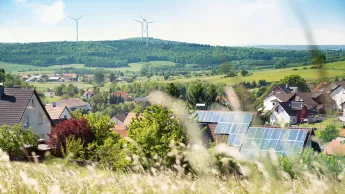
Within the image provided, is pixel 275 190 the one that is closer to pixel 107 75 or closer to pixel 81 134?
A: pixel 81 134

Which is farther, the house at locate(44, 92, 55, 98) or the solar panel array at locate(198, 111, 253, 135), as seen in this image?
the house at locate(44, 92, 55, 98)

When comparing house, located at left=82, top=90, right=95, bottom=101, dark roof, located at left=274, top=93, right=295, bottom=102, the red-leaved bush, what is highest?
the red-leaved bush

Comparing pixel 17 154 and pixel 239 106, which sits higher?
pixel 239 106

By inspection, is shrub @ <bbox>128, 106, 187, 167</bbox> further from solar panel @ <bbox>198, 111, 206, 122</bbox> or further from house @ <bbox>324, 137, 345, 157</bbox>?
solar panel @ <bbox>198, 111, 206, 122</bbox>

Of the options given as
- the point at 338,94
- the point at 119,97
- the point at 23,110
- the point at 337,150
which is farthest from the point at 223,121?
the point at 119,97

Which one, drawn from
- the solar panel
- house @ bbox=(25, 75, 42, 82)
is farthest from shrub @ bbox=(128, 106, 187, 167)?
house @ bbox=(25, 75, 42, 82)

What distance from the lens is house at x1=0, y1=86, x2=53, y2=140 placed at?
2842 centimetres

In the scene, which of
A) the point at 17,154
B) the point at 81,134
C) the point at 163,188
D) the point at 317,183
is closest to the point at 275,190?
the point at 317,183

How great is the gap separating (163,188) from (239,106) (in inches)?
53.1

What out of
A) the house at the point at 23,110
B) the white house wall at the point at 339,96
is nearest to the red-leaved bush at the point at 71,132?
the house at the point at 23,110

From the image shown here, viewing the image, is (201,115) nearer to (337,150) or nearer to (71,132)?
(71,132)

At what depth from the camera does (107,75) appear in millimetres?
191000

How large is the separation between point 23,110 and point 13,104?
0.67 meters

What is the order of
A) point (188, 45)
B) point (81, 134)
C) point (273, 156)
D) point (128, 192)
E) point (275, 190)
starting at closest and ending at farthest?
point (273, 156) → point (275, 190) → point (128, 192) → point (81, 134) → point (188, 45)
